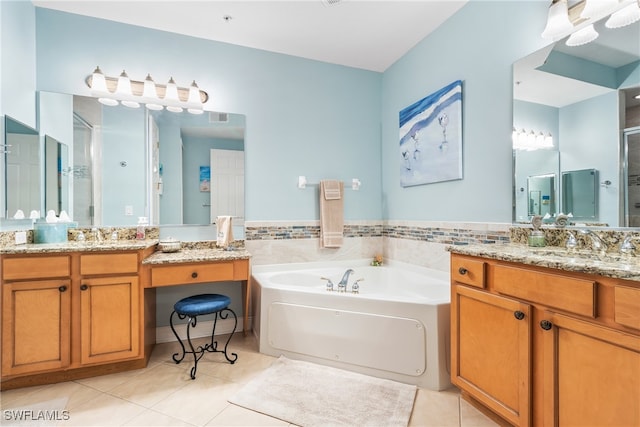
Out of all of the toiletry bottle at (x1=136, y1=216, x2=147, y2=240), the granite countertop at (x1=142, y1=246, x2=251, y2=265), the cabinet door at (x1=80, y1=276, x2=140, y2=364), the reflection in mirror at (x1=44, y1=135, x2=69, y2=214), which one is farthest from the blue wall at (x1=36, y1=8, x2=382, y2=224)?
the cabinet door at (x1=80, y1=276, x2=140, y2=364)

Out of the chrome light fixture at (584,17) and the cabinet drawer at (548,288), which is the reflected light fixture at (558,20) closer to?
the chrome light fixture at (584,17)

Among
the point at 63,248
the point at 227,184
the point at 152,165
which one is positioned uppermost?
the point at 152,165

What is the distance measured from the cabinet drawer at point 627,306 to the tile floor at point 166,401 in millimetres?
926

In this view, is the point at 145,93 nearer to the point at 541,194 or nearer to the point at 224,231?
the point at 224,231

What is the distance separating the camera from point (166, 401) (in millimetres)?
1766

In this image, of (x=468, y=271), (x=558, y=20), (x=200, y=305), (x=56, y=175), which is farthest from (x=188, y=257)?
(x=558, y=20)

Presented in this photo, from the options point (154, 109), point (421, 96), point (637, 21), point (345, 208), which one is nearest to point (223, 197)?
point (154, 109)

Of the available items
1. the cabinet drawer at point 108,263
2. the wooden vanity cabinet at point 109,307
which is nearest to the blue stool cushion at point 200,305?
the wooden vanity cabinet at point 109,307

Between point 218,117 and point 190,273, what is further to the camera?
point 218,117

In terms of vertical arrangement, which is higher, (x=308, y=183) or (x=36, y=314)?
(x=308, y=183)

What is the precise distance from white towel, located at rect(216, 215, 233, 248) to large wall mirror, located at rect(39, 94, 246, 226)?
133mm

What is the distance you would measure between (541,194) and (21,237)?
3.38 metres

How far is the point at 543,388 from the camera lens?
1.26 meters

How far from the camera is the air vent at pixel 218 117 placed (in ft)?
9.09
